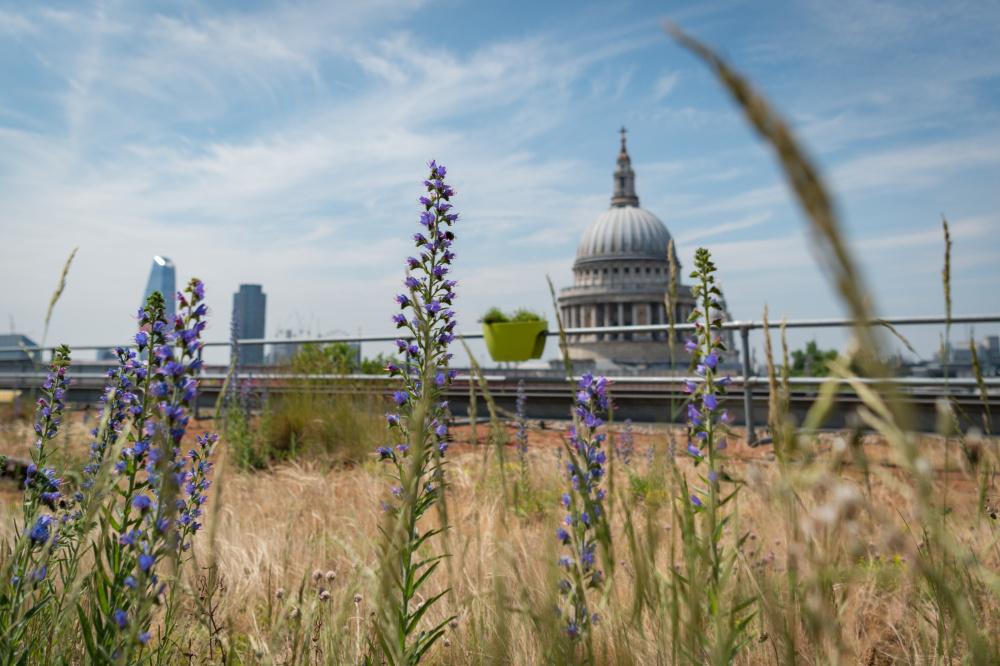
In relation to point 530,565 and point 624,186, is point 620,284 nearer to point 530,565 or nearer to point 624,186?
point 624,186

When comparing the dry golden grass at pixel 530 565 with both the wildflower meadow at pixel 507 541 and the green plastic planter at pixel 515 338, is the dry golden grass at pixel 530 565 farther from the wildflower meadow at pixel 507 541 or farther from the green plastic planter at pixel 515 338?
the green plastic planter at pixel 515 338

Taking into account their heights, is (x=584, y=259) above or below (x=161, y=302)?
above

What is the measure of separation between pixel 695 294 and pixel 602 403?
1.42ft

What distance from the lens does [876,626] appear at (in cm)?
273

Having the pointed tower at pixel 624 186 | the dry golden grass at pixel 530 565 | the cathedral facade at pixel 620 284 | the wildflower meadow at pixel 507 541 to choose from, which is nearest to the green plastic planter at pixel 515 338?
the dry golden grass at pixel 530 565

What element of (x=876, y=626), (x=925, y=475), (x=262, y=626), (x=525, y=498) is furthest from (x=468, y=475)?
(x=925, y=475)

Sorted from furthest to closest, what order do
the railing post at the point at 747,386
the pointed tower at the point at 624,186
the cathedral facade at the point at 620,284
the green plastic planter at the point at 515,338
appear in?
1. the pointed tower at the point at 624,186
2. the cathedral facade at the point at 620,284
3. the green plastic planter at the point at 515,338
4. the railing post at the point at 747,386

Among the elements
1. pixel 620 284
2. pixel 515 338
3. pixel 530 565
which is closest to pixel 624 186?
pixel 620 284

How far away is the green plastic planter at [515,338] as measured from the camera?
34.1ft

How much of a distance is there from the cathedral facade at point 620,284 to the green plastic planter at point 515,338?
2747 inches

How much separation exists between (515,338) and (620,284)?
82.6 meters

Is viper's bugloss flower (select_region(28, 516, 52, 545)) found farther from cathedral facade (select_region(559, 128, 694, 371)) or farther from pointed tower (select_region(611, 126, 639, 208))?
pointed tower (select_region(611, 126, 639, 208))

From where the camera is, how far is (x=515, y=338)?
34.2 ft

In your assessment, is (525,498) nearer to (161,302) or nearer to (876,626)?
(876,626)
